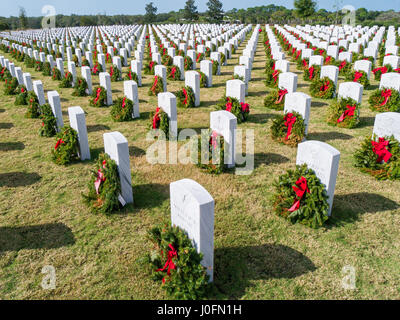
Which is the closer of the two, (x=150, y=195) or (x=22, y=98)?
(x=150, y=195)

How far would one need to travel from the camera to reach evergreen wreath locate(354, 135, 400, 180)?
6285mm

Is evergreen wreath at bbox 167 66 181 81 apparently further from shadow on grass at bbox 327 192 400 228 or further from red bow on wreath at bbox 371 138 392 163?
shadow on grass at bbox 327 192 400 228

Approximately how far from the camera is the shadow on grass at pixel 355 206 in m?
5.18

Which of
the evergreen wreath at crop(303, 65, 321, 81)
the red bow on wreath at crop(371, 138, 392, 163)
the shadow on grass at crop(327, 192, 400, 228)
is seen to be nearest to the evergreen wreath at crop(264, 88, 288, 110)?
the evergreen wreath at crop(303, 65, 321, 81)

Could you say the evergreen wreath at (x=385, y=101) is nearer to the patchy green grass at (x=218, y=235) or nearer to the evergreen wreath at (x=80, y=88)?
the patchy green grass at (x=218, y=235)

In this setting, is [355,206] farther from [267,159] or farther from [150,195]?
[150,195]

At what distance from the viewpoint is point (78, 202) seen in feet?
19.1

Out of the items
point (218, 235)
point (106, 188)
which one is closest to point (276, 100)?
point (218, 235)

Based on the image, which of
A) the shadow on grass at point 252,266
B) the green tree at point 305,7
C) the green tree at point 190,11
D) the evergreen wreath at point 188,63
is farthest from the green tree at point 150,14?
the shadow on grass at point 252,266

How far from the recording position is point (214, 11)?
6519 cm

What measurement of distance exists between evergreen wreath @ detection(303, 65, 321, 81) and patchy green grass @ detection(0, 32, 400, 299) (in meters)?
6.42

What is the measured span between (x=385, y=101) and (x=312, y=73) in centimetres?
432

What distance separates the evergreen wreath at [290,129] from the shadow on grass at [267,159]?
0.65 m

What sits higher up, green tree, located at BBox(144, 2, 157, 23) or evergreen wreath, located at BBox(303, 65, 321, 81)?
green tree, located at BBox(144, 2, 157, 23)
